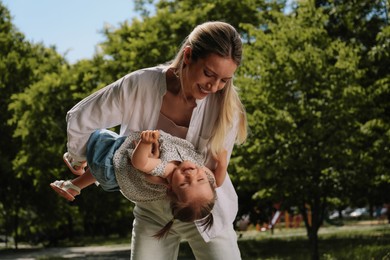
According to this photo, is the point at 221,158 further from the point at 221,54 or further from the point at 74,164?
the point at 74,164

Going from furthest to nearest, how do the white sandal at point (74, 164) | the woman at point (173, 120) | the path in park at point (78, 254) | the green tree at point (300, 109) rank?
the path in park at point (78, 254) < the green tree at point (300, 109) < the white sandal at point (74, 164) < the woman at point (173, 120)

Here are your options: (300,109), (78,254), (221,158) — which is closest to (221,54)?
(221,158)

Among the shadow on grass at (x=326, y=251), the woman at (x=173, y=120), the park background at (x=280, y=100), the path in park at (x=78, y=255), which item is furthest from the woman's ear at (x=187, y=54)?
the path in park at (x=78, y=255)

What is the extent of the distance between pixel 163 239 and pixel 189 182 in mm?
494

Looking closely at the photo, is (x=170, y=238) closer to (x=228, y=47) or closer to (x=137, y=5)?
(x=228, y=47)

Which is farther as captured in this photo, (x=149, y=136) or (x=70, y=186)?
(x=70, y=186)

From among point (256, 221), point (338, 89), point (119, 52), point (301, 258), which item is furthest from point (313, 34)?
point (256, 221)

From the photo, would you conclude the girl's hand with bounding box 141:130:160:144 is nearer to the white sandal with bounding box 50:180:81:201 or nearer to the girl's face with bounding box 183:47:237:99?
the girl's face with bounding box 183:47:237:99

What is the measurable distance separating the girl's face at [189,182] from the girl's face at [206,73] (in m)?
0.36

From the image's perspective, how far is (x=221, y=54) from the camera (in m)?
3.40

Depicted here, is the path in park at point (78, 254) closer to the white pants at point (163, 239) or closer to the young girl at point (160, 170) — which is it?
the white pants at point (163, 239)

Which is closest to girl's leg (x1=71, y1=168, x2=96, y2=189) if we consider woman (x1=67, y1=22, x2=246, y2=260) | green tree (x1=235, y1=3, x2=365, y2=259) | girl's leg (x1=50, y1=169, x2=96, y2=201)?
girl's leg (x1=50, y1=169, x2=96, y2=201)

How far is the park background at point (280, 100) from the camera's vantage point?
15.1m

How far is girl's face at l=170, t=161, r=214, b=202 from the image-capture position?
344cm
